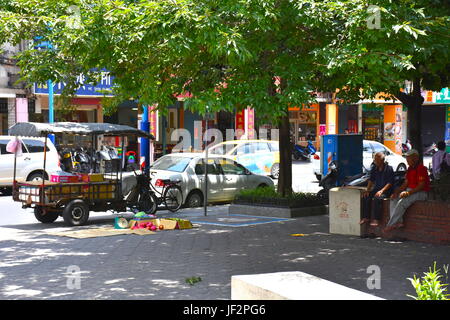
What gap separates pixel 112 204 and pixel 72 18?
598 centimetres

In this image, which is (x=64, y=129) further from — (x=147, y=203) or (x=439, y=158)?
(x=439, y=158)

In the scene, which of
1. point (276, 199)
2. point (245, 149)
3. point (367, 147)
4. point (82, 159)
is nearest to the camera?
point (276, 199)

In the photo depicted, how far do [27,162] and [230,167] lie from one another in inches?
260

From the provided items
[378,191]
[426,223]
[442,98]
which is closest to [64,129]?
[378,191]

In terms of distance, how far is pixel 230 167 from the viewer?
19781 millimetres

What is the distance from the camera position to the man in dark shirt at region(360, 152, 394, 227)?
12.4m

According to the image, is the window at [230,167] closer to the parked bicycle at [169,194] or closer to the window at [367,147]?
the parked bicycle at [169,194]

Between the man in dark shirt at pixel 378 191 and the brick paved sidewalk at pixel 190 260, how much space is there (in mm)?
494

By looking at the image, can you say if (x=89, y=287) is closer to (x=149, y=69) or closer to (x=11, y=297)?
(x=11, y=297)

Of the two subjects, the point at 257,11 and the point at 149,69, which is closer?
the point at 257,11

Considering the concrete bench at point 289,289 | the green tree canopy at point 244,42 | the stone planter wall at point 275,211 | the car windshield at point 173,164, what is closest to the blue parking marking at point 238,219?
the stone planter wall at point 275,211

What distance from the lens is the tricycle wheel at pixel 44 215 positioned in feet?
49.4

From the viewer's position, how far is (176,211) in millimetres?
17266
